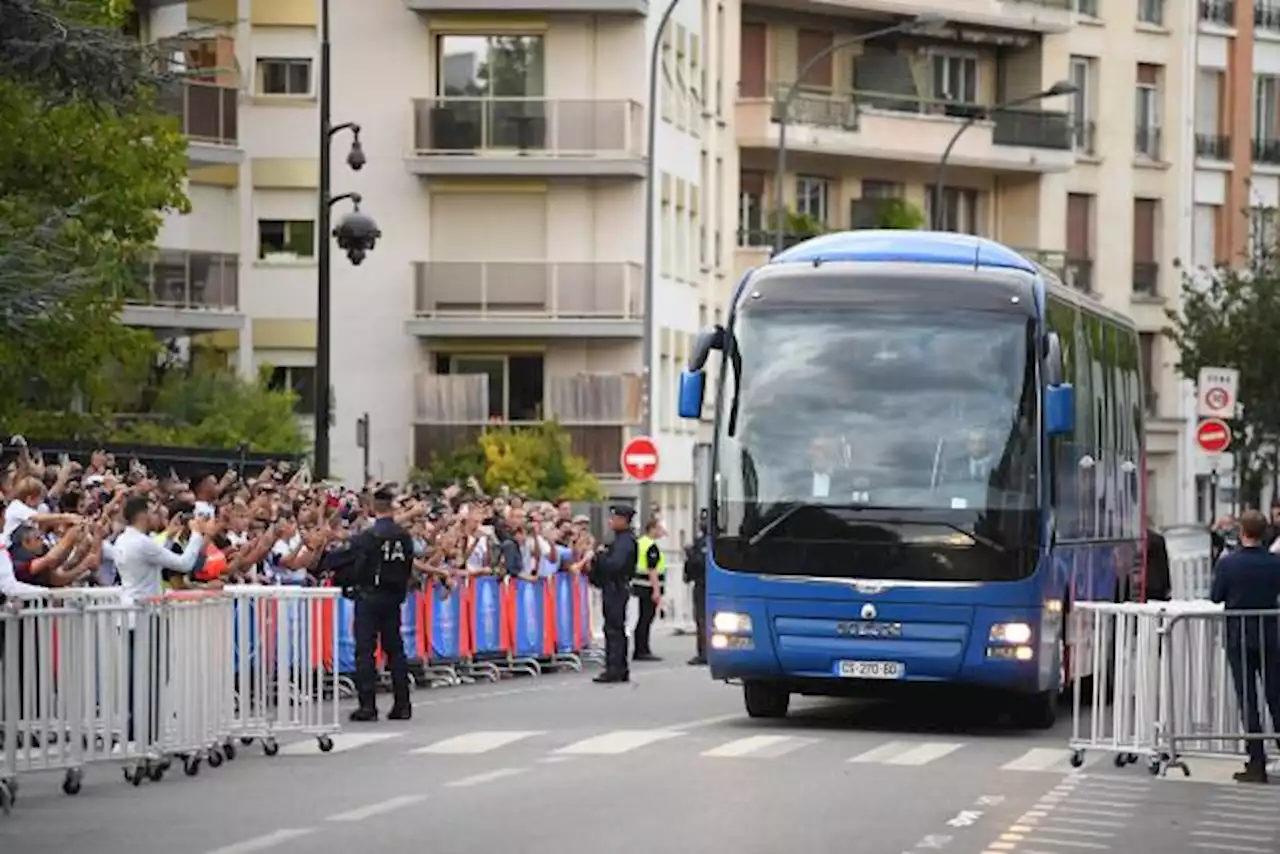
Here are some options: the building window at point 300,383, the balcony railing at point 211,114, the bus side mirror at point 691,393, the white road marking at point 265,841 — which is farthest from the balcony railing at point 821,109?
the white road marking at point 265,841

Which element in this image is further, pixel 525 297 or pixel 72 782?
pixel 525 297

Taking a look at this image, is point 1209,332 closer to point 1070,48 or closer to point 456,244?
point 456,244

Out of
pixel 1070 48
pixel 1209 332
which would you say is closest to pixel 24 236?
pixel 1209 332

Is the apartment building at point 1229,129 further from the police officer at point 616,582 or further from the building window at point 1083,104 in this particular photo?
the police officer at point 616,582

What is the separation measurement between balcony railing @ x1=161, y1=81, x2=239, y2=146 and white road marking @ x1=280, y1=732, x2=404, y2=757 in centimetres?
3872

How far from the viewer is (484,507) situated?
127 ft

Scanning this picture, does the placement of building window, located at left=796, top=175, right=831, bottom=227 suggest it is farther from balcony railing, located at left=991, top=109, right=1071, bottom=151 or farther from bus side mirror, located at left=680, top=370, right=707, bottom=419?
bus side mirror, located at left=680, top=370, right=707, bottom=419

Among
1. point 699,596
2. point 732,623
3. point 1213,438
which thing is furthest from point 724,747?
point 1213,438

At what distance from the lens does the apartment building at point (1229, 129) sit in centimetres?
9350

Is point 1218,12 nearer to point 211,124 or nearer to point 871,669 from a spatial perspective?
point 211,124

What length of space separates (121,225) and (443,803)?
32583 millimetres

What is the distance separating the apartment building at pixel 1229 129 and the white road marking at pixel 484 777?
71.6m

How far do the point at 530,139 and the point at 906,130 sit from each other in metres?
17.7

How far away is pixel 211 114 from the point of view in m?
65.2
